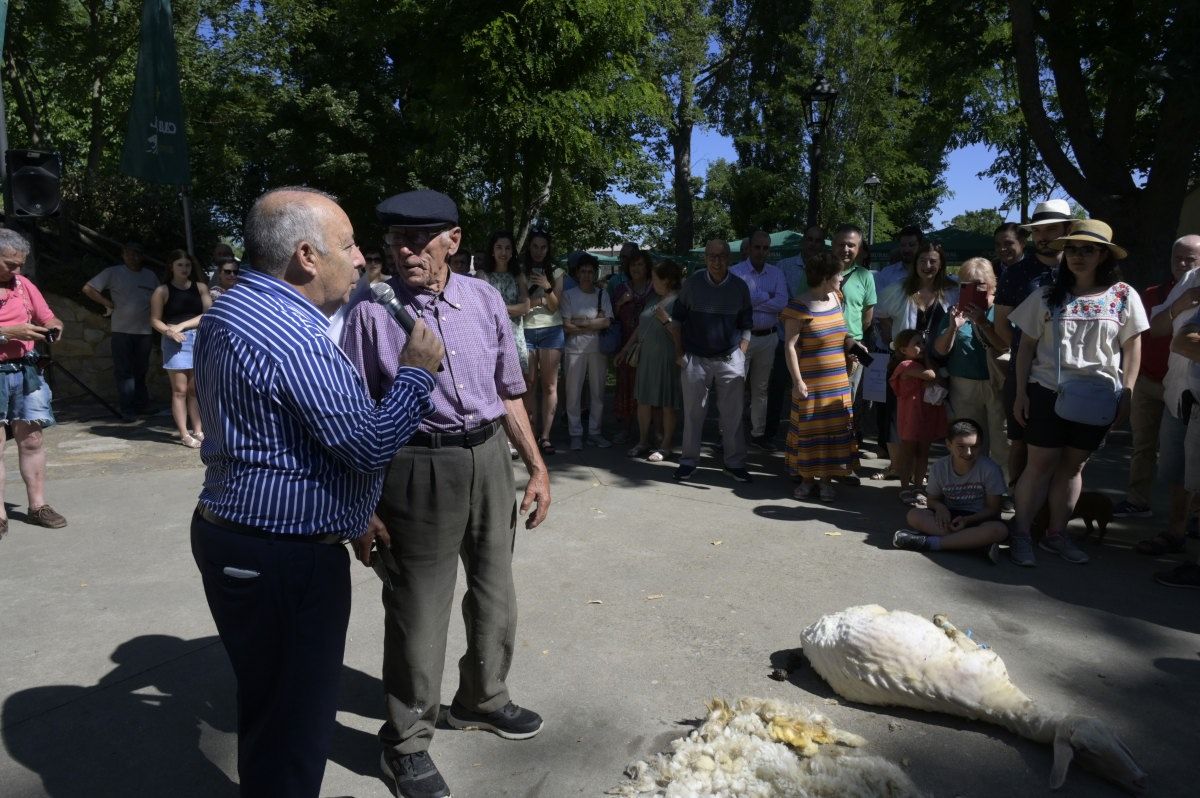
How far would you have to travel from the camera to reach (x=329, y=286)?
7.77 ft

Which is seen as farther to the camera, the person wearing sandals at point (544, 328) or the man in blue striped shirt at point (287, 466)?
the person wearing sandals at point (544, 328)

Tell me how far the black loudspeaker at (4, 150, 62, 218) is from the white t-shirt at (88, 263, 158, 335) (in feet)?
2.92

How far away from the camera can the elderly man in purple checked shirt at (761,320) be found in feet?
26.6

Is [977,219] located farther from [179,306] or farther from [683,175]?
[179,306]

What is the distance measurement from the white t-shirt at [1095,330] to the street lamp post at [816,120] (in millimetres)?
7089

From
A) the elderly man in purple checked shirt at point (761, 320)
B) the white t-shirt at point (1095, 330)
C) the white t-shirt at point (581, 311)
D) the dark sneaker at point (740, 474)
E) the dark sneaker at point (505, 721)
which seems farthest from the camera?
the white t-shirt at point (581, 311)

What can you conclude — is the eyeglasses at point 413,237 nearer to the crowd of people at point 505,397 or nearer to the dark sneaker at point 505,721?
the crowd of people at point 505,397

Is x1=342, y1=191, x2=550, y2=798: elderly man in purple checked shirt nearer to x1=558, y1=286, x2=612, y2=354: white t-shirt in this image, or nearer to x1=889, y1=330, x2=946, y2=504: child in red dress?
x1=889, y1=330, x2=946, y2=504: child in red dress

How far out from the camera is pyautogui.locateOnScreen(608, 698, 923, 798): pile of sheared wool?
2.81 metres

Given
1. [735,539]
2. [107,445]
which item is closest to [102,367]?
[107,445]

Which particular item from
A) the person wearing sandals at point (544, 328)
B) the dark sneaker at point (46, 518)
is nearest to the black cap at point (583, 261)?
the person wearing sandals at point (544, 328)

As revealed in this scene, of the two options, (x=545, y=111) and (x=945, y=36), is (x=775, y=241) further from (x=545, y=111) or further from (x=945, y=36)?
(x=545, y=111)

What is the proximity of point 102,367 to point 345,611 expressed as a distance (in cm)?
1126

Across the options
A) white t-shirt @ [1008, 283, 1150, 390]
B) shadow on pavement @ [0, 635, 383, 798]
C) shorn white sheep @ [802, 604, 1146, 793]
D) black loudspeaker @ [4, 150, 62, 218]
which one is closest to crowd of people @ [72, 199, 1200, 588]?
white t-shirt @ [1008, 283, 1150, 390]
